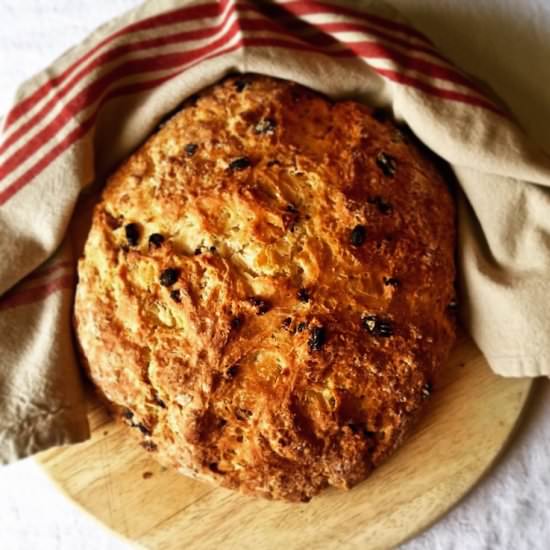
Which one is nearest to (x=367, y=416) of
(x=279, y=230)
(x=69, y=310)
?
(x=279, y=230)

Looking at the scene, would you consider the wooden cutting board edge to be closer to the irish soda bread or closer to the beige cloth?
the beige cloth

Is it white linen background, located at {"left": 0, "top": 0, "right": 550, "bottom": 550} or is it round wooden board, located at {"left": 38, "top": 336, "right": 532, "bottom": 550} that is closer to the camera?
round wooden board, located at {"left": 38, "top": 336, "right": 532, "bottom": 550}

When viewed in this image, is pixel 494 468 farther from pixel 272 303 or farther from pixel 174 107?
pixel 174 107

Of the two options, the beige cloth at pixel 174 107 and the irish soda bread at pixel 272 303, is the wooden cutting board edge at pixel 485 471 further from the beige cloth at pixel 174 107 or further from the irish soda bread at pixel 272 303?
the irish soda bread at pixel 272 303

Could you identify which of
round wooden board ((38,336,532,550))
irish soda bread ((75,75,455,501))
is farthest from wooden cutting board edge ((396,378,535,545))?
irish soda bread ((75,75,455,501))

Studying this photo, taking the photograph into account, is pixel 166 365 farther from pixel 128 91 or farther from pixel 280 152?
pixel 128 91

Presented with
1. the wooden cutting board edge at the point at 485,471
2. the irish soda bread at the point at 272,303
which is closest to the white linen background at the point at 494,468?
the wooden cutting board edge at the point at 485,471

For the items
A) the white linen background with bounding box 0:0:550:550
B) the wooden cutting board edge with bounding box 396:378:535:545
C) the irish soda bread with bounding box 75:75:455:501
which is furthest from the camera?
the white linen background with bounding box 0:0:550:550
